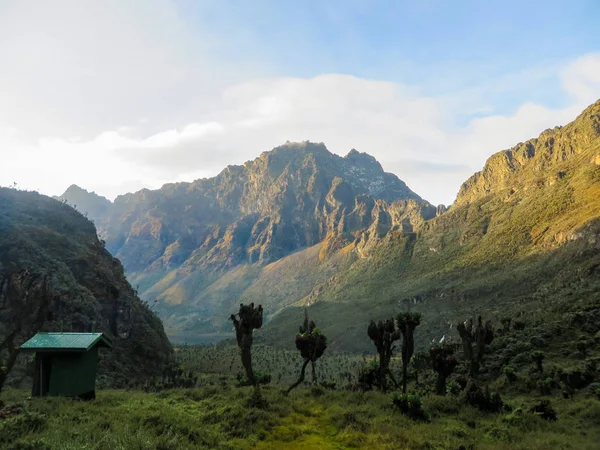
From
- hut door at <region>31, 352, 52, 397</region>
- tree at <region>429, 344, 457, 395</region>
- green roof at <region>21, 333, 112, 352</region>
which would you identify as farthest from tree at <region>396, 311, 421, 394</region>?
hut door at <region>31, 352, 52, 397</region>

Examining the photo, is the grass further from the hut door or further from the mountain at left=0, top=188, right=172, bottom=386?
the mountain at left=0, top=188, right=172, bottom=386

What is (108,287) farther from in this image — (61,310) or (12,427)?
(12,427)

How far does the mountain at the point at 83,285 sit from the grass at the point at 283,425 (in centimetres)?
2665

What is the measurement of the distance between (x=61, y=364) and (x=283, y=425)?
44.4 feet

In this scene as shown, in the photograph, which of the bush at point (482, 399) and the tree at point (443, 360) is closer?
the bush at point (482, 399)

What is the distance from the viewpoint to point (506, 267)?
317 ft

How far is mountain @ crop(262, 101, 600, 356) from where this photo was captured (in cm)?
5534

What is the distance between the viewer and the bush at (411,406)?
21391 millimetres

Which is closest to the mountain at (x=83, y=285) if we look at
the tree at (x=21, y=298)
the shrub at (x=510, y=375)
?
the tree at (x=21, y=298)

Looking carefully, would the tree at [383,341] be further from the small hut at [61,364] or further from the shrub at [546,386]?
the small hut at [61,364]

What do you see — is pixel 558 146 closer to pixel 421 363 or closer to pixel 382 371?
pixel 421 363

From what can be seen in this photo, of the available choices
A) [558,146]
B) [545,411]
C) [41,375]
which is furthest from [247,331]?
[558,146]

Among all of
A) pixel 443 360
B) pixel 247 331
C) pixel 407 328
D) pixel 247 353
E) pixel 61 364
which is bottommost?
pixel 443 360

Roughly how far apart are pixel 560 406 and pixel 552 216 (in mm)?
96777
